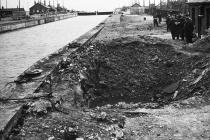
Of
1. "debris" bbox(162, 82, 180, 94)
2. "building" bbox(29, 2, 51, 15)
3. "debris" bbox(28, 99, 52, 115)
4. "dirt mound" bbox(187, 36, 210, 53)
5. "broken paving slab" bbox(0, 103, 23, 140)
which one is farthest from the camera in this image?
"building" bbox(29, 2, 51, 15)

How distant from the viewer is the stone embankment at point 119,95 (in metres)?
5.83

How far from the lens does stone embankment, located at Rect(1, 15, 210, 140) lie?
19.1 feet

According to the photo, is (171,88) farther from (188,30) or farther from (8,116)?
(188,30)

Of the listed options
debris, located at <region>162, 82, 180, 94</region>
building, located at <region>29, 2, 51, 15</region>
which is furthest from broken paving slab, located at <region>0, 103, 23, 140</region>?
building, located at <region>29, 2, 51, 15</region>

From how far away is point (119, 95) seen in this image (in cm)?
1020

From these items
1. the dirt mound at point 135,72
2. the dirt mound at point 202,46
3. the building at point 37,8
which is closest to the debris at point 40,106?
the dirt mound at point 135,72

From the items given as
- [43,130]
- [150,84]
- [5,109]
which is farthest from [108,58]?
[43,130]

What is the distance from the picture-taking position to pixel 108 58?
1275cm

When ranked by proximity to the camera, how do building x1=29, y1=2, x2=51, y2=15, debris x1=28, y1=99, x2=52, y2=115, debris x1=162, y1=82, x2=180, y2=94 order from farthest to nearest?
building x1=29, y1=2, x2=51, y2=15, debris x1=162, y1=82, x2=180, y2=94, debris x1=28, y1=99, x2=52, y2=115

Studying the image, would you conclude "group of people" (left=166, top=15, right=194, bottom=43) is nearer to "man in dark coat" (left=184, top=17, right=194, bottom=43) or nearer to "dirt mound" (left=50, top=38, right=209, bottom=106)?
"man in dark coat" (left=184, top=17, right=194, bottom=43)

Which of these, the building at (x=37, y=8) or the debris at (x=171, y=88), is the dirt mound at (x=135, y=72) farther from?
the building at (x=37, y=8)

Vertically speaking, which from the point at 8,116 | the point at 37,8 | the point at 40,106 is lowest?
the point at 8,116

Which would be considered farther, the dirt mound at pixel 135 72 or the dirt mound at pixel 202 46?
the dirt mound at pixel 202 46

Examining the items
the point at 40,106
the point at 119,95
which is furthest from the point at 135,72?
the point at 40,106
